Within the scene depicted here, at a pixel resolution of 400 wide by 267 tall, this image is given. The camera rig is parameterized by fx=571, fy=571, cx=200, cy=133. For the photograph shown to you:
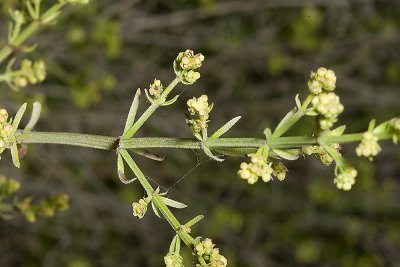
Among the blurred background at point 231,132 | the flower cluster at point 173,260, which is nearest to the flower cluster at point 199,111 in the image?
the flower cluster at point 173,260

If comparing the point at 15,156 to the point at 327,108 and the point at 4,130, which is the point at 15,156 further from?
the point at 327,108

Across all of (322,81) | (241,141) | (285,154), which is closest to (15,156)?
(241,141)

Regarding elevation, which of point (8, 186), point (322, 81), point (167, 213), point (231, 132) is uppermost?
point (231, 132)

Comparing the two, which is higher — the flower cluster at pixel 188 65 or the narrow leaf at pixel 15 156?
the flower cluster at pixel 188 65

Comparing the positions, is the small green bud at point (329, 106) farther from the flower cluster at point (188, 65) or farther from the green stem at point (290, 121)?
the flower cluster at point (188, 65)

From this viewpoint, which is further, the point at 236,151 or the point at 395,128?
the point at 236,151

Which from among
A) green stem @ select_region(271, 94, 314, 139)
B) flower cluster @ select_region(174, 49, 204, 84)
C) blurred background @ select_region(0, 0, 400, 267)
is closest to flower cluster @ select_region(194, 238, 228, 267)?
green stem @ select_region(271, 94, 314, 139)

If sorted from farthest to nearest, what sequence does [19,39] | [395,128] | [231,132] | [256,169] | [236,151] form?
[231,132]
[19,39]
[236,151]
[256,169]
[395,128]

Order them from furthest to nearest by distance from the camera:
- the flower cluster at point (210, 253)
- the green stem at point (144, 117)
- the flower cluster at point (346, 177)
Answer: the green stem at point (144, 117), the flower cluster at point (210, 253), the flower cluster at point (346, 177)
